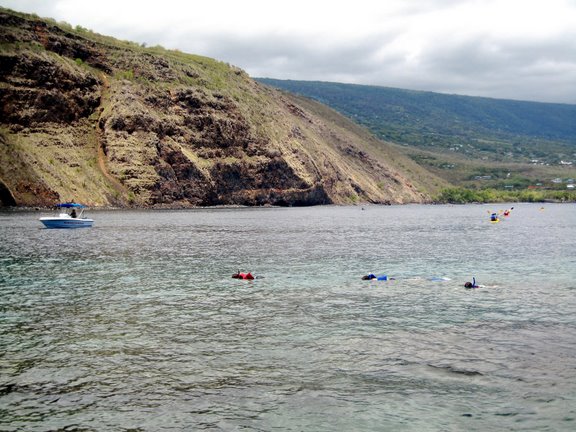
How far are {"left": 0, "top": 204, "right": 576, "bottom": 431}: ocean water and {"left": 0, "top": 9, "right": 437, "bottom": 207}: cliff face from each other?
281 ft

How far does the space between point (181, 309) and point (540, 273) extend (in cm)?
2564

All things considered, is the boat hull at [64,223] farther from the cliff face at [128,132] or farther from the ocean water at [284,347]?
the ocean water at [284,347]

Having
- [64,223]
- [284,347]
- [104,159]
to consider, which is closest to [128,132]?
[104,159]

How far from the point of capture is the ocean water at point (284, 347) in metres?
14.9

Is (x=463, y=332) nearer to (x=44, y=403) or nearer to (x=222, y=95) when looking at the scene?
(x=44, y=403)

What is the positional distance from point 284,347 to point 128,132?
425 feet

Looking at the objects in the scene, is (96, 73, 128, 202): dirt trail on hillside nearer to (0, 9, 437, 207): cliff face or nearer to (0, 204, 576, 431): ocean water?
(0, 9, 437, 207): cliff face

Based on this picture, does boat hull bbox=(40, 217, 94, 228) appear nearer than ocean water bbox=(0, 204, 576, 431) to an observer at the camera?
No

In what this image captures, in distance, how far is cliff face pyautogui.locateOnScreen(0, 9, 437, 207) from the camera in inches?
4951

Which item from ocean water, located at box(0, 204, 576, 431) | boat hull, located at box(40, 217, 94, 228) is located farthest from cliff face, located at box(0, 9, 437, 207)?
ocean water, located at box(0, 204, 576, 431)

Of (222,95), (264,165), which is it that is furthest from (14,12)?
(264,165)

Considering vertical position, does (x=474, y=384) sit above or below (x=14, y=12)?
below

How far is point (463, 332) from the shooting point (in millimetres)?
23328

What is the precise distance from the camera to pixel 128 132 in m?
143
